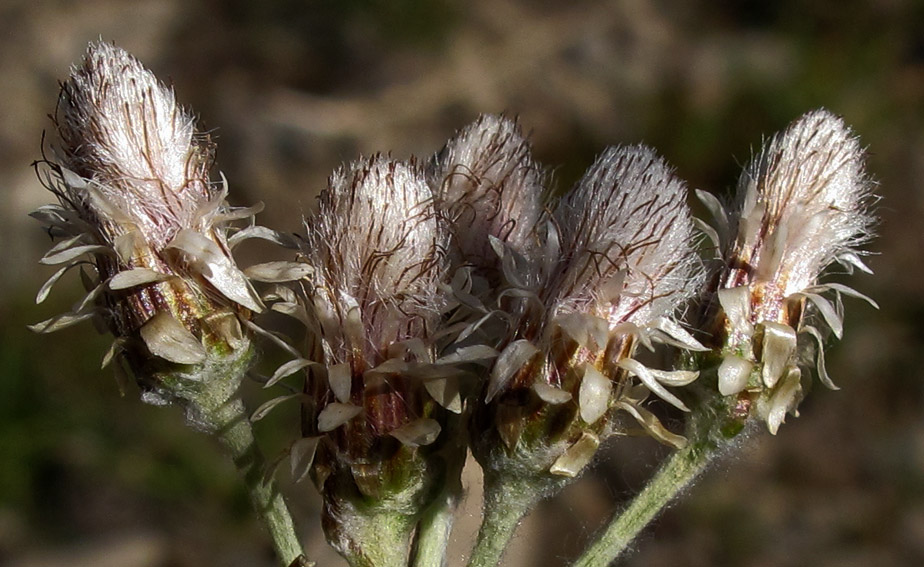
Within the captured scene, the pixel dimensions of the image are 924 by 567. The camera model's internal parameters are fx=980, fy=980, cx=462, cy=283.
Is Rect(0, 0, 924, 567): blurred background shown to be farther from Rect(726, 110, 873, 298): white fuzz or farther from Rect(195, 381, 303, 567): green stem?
Rect(726, 110, 873, 298): white fuzz

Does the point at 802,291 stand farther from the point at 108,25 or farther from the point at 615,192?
the point at 108,25

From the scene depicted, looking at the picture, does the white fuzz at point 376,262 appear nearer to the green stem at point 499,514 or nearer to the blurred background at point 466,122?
the green stem at point 499,514

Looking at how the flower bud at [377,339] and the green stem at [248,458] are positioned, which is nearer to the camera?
the flower bud at [377,339]

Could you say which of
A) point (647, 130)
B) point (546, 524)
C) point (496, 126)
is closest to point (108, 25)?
point (647, 130)

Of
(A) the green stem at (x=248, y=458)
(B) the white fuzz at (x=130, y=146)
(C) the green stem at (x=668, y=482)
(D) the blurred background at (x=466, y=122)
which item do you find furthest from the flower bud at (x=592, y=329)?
(D) the blurred background at (x=466, y=122)

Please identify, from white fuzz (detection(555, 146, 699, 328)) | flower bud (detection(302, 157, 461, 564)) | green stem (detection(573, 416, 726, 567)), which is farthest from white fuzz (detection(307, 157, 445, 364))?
green stem (detection(573, 416, 726, 567))

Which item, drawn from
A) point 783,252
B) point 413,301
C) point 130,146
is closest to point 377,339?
point 413,301

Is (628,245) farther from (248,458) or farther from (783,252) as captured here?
(248,458)

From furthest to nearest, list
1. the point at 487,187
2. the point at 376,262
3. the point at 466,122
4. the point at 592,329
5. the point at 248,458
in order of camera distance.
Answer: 1. the point at 466,122
2. the point at 487,187
3. the point at 248,458
4. the point at 376,262
5. the point at 592,329
